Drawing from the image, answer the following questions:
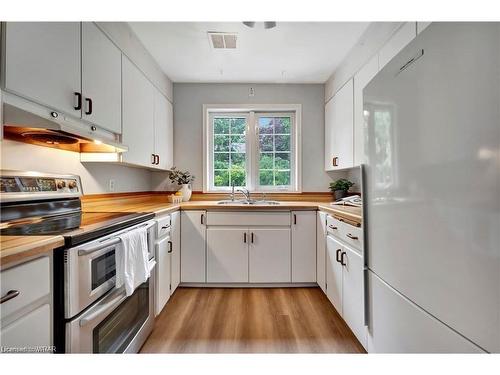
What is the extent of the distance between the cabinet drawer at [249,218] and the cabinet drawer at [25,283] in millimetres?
1607

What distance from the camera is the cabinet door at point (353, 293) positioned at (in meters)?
1.44

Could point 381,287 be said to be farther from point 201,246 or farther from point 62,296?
point 201,246

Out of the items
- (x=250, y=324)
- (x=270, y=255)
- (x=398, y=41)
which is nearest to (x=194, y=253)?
(x=270, y=255)

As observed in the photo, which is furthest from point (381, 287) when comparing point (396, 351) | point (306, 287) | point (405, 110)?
point (306, 287)

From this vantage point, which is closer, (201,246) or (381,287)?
(381,287)

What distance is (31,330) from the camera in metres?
0.74

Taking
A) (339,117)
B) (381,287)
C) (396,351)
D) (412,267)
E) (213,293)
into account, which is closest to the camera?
(412,267)

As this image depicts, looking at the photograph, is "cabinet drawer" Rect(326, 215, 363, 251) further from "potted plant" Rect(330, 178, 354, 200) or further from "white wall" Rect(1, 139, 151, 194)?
"white wall" Rect(1, 139, 151, 194)

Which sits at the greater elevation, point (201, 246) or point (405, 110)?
point (405, 110)

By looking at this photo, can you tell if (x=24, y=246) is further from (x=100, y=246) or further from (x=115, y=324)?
(x=115, y=324)

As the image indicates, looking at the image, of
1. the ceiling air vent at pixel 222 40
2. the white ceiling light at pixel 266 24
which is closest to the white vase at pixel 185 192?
the ceiling air vent at pixel 222 40

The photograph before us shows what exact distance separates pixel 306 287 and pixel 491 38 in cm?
→ 232
